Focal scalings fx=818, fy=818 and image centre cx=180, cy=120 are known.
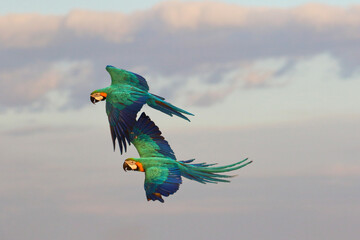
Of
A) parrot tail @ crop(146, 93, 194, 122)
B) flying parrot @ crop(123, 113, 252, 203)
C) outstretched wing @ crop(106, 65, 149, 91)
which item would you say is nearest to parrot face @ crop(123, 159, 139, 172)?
flying parrot @ crop(123, 113, 252, 203)

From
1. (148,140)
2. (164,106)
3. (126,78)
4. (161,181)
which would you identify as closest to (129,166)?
(161,181)

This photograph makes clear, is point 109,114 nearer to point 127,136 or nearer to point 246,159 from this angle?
point 127,136

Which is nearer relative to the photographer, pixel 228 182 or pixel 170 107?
pixel 228 182

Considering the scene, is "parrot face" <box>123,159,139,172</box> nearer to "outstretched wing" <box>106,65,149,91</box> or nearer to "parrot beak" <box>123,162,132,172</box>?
"parrot beak" <box>123,162,132,172</box>

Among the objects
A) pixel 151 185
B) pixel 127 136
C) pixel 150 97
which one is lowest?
pixel 151 185

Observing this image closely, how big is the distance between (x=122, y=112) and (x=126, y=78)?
3186 millimetres

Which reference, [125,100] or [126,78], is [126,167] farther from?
[126,78]

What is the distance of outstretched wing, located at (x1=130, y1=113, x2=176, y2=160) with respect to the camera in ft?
90.4

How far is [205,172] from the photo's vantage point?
85.0 ft

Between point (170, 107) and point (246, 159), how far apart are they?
330 centimetres

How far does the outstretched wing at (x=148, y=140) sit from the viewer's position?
90.4 feet

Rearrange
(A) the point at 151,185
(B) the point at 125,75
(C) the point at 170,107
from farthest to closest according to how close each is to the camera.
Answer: (B) the point at 125,75
(C) the point at 170,107
(A) the point at 151,185

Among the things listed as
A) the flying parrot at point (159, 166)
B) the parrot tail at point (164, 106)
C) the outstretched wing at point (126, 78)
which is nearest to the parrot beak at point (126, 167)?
the flying parrot at point (159, 166)

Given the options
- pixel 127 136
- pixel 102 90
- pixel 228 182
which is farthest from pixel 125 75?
pixel 228 182
